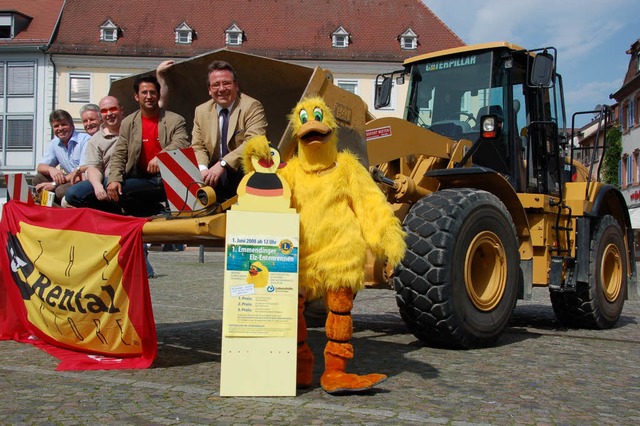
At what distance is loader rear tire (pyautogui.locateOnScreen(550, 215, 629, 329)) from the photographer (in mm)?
9094

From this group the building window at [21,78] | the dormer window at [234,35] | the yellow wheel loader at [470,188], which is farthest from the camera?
the dormer window at [234,35]

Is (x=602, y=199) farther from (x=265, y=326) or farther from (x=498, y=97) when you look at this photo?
(x=265, y=326)

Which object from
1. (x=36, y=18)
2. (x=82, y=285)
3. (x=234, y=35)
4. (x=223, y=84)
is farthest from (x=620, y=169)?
(x=82, y=285)

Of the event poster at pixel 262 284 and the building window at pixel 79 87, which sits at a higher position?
the building window at pixel 79 87

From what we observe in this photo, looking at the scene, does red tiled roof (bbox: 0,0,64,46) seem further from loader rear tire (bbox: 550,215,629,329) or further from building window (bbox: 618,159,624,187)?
loader rear tire (bbox: 550,215,629,329)

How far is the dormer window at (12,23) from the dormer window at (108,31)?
442 centimetres

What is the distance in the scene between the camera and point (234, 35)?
47594 millimetres

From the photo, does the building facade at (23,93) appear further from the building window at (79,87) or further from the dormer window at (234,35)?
the dormer window at (234,35)

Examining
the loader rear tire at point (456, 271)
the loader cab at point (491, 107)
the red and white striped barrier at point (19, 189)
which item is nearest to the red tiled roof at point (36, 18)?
the loader cab at point (491, 107)

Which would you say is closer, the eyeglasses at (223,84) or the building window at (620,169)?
the eyeglasses at (223,84)

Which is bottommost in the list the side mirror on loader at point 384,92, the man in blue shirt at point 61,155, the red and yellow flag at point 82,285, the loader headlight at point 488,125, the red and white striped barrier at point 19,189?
the red and yellow flag at point 82,285

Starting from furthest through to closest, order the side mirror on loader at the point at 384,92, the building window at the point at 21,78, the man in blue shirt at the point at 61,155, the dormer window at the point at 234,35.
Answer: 1. the dormer window at the point at 234,35
2. the building window at the point at 21,78
3. the side mirror on loader at the point at 384,92
4. the man in blue shirt at the point at 61,155

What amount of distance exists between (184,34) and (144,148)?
139 ft

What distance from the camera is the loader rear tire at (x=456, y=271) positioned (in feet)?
21.6
